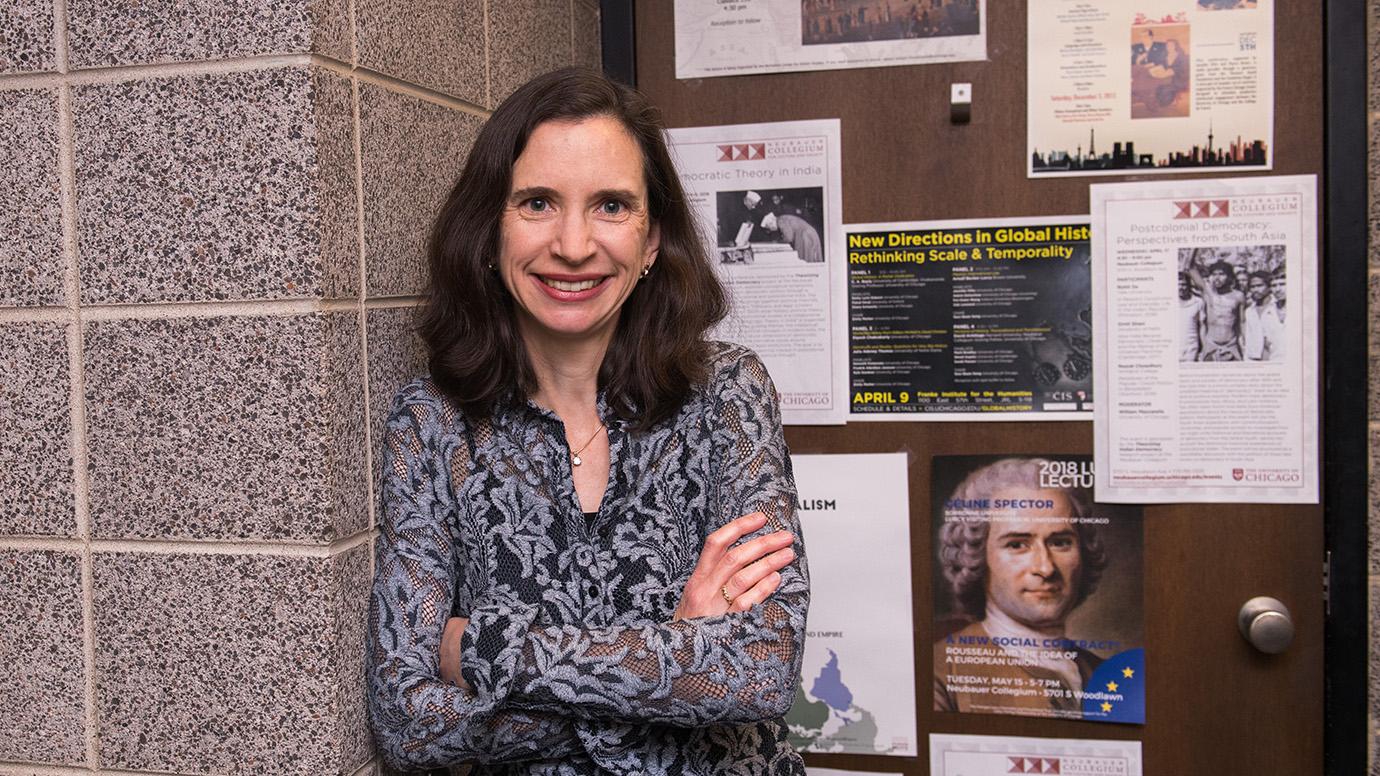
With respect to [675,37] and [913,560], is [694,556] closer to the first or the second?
[913,560]

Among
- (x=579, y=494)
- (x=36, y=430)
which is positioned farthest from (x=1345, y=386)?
(x=36, y=430)

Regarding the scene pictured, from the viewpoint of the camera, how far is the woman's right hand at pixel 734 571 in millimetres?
1237

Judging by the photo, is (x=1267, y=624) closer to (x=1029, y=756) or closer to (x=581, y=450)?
(x=1029, y=756)

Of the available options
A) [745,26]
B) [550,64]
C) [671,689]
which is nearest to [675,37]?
[745,26]

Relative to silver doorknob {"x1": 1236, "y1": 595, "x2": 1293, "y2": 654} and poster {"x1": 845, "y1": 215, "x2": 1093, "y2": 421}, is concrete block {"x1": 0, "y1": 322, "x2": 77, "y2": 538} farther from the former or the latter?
silver doorknob {"x1": 1236, "y1": 595, "x2": 1293, "y2": 654}

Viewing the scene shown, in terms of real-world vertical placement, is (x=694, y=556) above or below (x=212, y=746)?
above

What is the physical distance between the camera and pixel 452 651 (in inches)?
48.8

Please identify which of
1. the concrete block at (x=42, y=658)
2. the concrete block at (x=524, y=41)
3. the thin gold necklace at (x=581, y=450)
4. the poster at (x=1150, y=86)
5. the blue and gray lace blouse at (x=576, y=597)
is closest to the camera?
the blue and gray lace blouse at (x=576, y=597)

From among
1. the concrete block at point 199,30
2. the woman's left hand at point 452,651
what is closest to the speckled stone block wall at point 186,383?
the concrete block at point 199,30

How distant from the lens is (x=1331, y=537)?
1.82 m

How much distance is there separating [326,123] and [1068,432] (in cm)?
129

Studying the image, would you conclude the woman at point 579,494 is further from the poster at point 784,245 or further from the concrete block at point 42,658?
the poster at point 784,245

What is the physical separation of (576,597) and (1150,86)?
49.8 inches

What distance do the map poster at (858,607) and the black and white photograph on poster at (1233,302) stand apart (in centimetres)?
53
